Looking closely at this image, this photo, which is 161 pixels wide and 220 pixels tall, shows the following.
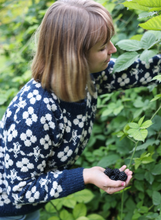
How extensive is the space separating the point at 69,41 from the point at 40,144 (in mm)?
390

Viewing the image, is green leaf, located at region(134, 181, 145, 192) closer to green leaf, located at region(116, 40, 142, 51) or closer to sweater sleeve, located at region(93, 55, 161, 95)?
sweater sleeve, located at region(93, 55, 161, 95)

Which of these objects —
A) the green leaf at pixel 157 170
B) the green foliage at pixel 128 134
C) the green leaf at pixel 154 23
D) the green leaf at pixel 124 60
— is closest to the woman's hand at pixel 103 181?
the green foliage at pixel 128 134

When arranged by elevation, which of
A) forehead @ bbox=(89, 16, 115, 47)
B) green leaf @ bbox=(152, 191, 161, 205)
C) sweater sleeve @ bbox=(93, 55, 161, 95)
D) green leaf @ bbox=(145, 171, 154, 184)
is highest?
forehead @ bbox=(89, 16, 115, 47)

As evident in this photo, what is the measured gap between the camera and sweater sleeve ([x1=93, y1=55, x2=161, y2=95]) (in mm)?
1162

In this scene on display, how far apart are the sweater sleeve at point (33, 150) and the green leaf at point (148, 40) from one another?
16.9 inches

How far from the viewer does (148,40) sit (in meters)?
0.99

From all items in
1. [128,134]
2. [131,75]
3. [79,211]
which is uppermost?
[131,75]

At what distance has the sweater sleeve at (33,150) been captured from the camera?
36.4 inches

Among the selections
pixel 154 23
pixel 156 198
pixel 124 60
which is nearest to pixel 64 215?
pixel 156 198

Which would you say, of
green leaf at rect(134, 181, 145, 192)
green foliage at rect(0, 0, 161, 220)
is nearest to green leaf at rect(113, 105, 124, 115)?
green foliage at rect(0, 0, 161, 220)

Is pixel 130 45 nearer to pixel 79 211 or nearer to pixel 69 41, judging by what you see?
pixel 69 41

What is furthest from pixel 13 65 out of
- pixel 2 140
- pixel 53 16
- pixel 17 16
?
pixel 53 16

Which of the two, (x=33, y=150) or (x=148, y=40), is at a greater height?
(x=148, y=40)

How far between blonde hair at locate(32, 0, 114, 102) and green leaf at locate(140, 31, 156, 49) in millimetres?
169
